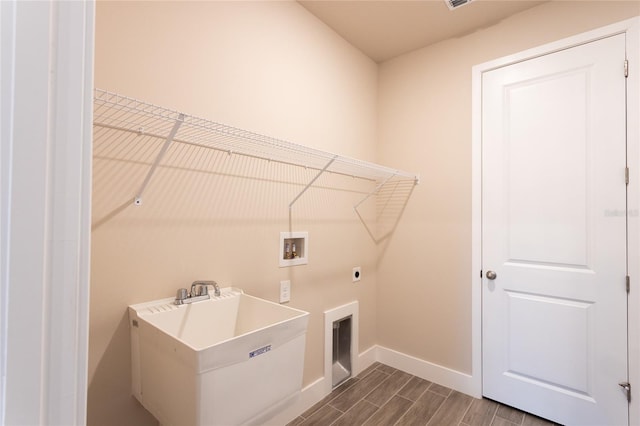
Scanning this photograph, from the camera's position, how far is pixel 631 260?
5.47 ft

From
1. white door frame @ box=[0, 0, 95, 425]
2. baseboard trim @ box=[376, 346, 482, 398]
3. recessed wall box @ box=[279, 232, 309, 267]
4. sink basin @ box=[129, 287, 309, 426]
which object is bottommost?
baseboard trim @ box=[376, 346, 482, 398]

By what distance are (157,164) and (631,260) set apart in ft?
8.03

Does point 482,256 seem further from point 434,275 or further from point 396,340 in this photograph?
point 396,340

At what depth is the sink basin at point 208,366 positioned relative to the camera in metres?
0.92

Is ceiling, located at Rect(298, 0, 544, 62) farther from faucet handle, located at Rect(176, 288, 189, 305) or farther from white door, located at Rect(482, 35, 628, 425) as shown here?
faucet handle, located at Rect(176, 288, 189, 305)

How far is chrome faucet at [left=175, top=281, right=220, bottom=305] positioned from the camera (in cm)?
133

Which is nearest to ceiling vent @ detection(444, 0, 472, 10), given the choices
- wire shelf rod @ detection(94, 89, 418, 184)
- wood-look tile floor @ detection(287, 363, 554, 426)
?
wire shelf rod @ detection(94, 89, 418, 184)

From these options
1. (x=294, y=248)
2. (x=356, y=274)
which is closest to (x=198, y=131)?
(x=294, y=248)

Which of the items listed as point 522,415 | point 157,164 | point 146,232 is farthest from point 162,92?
point 522,415

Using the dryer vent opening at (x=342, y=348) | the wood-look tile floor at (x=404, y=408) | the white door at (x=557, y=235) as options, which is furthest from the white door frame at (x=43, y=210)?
the white door at (x=557, y=235)

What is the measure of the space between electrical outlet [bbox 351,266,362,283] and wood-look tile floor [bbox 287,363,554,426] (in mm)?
758

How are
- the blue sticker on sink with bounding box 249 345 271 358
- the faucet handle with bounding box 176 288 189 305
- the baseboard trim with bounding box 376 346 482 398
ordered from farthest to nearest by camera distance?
1. the baseboard trim with bounding box 376 346 482 398
2. the faucet handle with bounding box 176 288 189 305
3. the blue sticker on sink with bounding box 249 345 271 358

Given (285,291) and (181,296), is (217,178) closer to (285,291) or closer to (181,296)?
(181,296)

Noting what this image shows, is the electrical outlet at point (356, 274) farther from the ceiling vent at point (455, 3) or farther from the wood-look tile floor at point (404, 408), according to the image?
the ceiling vent at point (455, 3)
